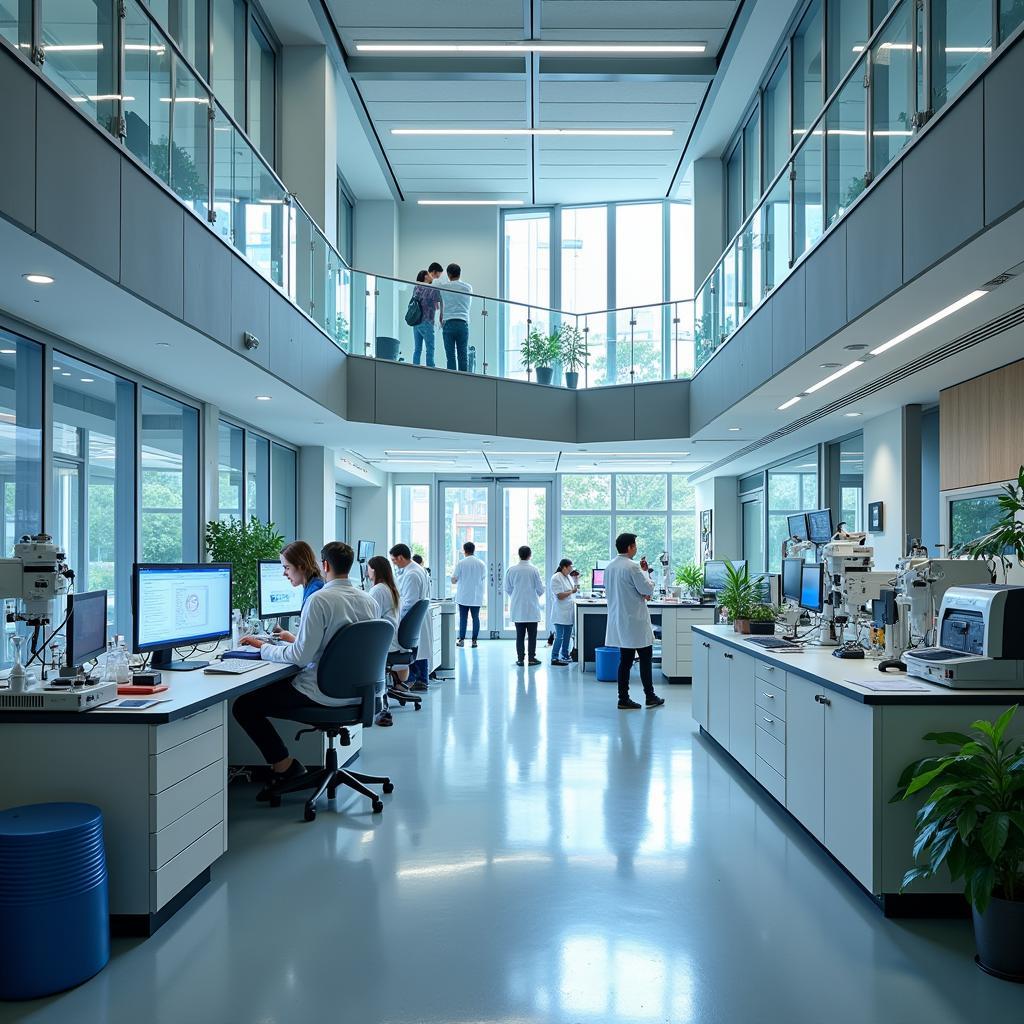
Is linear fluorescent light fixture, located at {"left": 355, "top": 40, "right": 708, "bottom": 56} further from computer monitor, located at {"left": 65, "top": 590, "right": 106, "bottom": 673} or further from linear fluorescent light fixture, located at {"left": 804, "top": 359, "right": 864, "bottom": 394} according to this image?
computer monitor, located at {"left": 65, "top": 590, "right": 106, "bottom": 673}

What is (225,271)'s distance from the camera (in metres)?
5.67

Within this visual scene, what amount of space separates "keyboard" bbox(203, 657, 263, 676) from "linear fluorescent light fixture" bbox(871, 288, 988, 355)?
4138 millimetres

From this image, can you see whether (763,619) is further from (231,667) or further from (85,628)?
(85,628)

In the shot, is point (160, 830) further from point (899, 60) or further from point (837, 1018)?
point (899, 60)

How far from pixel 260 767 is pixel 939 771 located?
398cm

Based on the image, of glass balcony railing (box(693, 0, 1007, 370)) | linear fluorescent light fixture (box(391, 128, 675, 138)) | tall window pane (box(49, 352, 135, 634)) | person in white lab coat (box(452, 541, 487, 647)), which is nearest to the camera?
glass balcony railing (box(693, 0, 1007, 370))

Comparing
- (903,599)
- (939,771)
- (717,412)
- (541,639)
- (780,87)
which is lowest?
(541,639)

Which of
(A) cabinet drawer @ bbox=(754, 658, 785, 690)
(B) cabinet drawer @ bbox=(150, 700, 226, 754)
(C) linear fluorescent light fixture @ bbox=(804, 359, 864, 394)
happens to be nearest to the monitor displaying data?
(B) cabinet drawer @ bbox=(150, 700, 226, 754)

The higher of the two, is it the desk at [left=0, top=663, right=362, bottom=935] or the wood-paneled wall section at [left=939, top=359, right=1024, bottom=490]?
the wood-paneled wall section at [left=939, top=359, right=1024, bottom=490]

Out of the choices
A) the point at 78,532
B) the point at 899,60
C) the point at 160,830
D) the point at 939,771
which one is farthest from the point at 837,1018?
the point at 78,532

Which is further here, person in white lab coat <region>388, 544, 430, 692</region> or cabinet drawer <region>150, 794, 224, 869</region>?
person in white lab coat <region>388, 544, 430, 692</region>

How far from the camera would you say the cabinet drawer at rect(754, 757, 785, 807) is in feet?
15.4

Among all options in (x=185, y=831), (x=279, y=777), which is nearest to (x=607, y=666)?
(x=279, y=777)

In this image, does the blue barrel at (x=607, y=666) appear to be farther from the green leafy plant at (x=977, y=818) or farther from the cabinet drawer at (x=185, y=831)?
the green leafy plant at (x=977, y=818)
